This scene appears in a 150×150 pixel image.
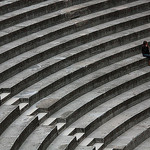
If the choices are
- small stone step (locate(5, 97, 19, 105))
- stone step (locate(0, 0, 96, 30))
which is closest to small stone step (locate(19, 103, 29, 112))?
small stone step (locate(5, 97, 19, 105))

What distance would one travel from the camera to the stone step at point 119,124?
59.1ft

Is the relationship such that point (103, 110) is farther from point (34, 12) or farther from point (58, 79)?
point (34, 12)

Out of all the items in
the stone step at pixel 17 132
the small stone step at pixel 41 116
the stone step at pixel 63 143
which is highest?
the stone step at pixel 17 132

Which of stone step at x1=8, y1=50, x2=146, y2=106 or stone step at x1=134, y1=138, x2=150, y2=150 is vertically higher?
stone step at x1=8, y1=50, x2=146, y2=106

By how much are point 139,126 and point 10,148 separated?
598cm

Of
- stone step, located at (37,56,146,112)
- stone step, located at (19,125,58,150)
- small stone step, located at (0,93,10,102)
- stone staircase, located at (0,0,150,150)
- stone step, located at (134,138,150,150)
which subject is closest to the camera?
stone step, located at (19,125,58,150)

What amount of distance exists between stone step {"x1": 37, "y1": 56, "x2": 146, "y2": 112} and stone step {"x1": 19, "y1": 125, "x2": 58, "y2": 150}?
1147 millimetres

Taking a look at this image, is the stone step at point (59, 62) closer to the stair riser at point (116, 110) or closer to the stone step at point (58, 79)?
the stone step at point (58, 79)

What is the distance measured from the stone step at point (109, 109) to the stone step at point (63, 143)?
1.01m

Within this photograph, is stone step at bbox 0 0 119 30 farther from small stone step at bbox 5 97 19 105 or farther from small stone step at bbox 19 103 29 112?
small stone step at bbox 19 103 29 112

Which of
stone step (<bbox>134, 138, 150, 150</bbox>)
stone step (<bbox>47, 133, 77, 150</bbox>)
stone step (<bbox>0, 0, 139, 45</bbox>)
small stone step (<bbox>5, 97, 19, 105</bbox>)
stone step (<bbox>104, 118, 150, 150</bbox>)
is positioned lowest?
stone step (<bbox>134, 138, 150, 150</bbox>)

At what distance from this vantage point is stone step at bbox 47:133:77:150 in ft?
53.8

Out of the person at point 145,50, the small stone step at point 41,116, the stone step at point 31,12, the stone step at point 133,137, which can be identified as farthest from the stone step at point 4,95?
the person at point 145,50

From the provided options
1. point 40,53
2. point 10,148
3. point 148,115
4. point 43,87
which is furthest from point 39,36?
point 10,148
